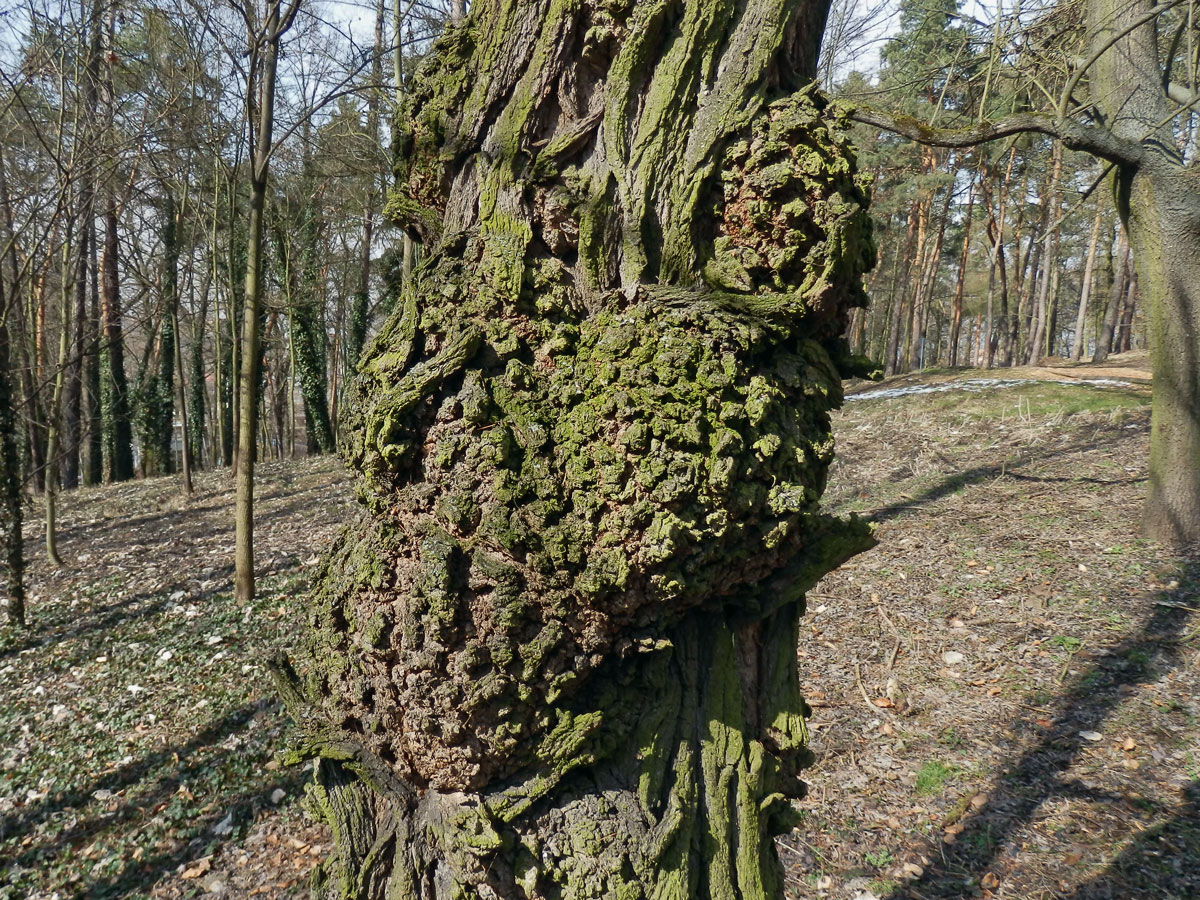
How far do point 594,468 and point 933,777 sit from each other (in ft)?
11.6

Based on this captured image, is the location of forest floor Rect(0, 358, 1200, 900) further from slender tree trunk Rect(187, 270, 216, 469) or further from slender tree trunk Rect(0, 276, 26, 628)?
slender tree trunk Rect(187, 270, 216, 469)

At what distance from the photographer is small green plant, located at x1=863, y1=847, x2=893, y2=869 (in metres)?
3.36

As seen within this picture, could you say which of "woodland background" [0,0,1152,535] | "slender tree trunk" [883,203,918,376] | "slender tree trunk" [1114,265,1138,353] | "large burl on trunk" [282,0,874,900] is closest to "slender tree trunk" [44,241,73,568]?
"woodland background" [0,0,1152,535]

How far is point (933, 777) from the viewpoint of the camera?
3852 mm

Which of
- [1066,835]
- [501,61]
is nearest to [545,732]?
[501,61]

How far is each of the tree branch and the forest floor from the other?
129 inches

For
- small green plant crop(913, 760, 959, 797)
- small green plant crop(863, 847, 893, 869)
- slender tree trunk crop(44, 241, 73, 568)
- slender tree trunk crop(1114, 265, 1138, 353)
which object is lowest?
small green plant crop(863, 847, 893, 869)

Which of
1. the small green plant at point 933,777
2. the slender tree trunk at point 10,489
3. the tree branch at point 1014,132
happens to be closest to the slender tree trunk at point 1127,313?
the tree branch at point 1014,132

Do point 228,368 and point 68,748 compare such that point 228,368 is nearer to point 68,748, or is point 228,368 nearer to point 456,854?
point 68,748

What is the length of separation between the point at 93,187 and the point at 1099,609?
1116cm

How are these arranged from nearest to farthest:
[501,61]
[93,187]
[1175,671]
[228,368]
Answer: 1. [501,61]
2. [1175,671]
3. [93,187]
4. [228,368]

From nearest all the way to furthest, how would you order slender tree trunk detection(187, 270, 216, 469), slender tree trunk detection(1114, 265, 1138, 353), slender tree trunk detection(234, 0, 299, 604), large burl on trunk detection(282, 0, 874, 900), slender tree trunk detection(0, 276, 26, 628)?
large burl on trunk detection(282, 0, 874, 900), slender tree trunk detection(234, 0, 299, 604), slender tree trunk detection(0, 276, 26, 628), slender tree trunk detection(187, 270, 216, 469), slender tree trunk detection(1114, 265, 1138, 353)

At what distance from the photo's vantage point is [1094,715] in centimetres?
414

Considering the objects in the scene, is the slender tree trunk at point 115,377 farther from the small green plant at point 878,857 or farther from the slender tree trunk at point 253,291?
the small green plant at point 878,857
